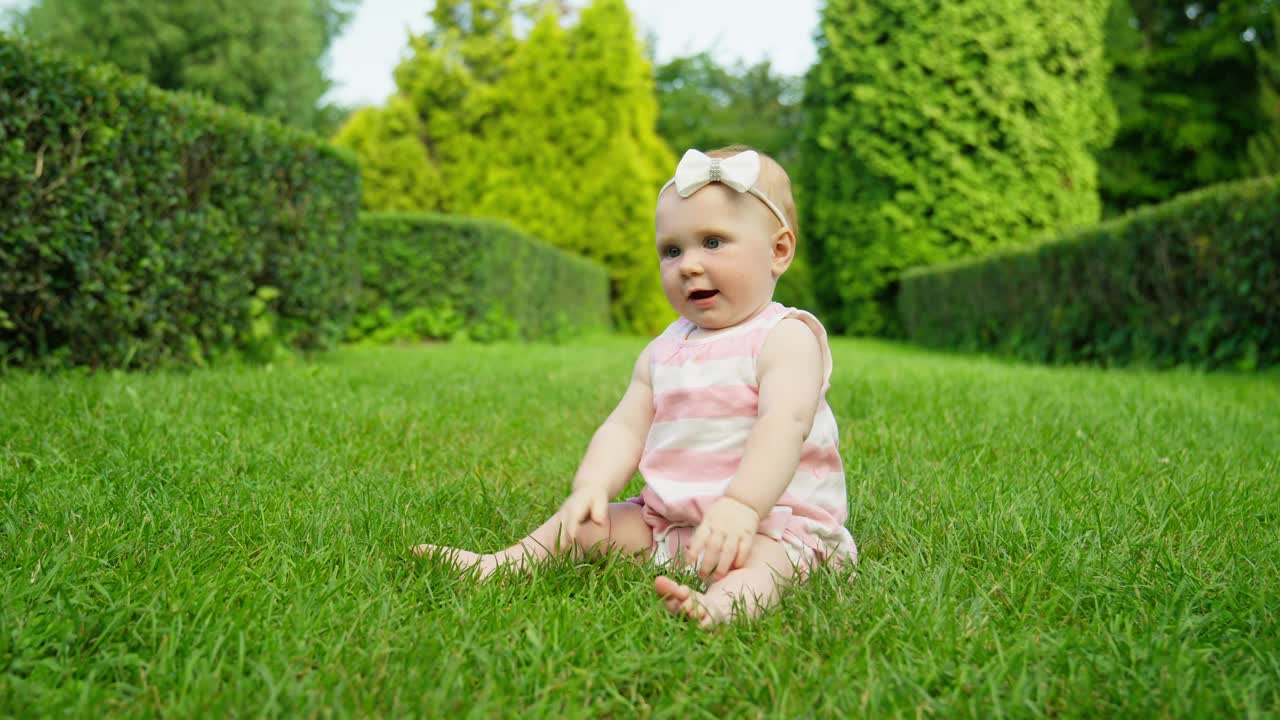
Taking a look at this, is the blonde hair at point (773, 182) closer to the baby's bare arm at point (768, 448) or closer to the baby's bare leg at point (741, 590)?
the baby's bare arm at point (768, 448)

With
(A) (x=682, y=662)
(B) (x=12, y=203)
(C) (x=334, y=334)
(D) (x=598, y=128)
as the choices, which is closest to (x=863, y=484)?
(A) (x=682, y=662)

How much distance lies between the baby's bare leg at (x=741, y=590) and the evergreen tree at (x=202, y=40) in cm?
2496

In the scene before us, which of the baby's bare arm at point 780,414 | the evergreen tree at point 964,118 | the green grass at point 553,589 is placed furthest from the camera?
the evergreen tree at point 964,118

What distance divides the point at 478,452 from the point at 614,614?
1811 millimetres

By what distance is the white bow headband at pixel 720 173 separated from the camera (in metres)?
1.89

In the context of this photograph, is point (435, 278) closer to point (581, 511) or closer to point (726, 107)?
point (581, 511)

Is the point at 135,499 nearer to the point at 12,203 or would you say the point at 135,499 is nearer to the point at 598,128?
the point at 12,203

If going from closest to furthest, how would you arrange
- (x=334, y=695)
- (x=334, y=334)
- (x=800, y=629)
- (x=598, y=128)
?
(x=334, y=695)
(x=800, y=629)
(x=334, y=334)
(x=598, y=128)

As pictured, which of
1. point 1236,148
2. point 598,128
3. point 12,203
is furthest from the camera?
point 1236,148

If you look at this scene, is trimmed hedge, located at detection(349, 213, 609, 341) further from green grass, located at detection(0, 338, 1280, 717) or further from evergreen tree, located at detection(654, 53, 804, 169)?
evergreen tree, located at detection(654, 53, 804, 169)

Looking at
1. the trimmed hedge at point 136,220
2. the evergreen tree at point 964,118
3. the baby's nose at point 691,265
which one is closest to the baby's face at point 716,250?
the baby's nose at point 691,265

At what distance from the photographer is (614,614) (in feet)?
5.54

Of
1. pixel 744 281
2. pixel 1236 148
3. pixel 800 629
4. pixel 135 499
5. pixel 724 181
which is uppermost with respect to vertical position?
pixel 1236 148

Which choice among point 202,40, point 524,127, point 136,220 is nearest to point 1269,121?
point 524,127
